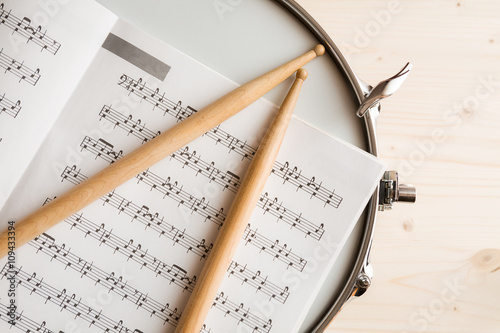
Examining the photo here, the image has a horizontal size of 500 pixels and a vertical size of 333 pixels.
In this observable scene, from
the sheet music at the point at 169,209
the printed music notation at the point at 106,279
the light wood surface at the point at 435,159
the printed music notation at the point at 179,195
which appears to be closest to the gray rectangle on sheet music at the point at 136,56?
the sheet music at the point at 169,209

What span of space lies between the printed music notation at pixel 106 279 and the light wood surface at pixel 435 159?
39 cm

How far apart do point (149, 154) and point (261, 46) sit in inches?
7.2

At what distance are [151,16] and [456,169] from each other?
59 centimetres

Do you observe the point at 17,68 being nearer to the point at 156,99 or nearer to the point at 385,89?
the point at 156,99

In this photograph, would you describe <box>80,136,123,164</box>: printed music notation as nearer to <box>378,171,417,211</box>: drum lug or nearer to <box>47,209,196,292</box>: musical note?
<box>47,209,196,292</box>: musical note

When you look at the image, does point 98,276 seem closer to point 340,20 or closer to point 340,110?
point 340,110

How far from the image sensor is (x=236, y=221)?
503 mm

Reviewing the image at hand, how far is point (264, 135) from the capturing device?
1.72 ft

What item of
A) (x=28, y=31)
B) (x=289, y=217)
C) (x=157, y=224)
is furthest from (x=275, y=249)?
(x=28, y=31)

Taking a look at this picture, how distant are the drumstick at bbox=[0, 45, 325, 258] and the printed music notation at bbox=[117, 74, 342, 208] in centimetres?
2

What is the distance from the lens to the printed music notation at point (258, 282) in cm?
52

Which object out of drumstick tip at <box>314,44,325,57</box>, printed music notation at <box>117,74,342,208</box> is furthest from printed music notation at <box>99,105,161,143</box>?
drumstick tip at <box>314,44,325,57</box>

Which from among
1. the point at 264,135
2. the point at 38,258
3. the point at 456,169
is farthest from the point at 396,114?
the point at 38,258

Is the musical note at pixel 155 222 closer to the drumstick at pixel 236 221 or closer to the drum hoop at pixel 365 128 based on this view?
the drumstick at pixel 236 221
